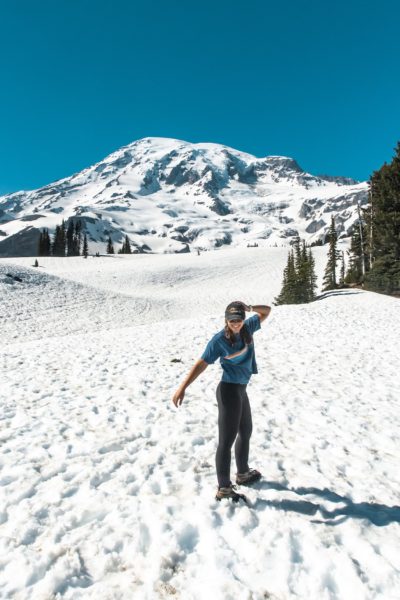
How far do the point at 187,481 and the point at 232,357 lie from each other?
2324 millimetres

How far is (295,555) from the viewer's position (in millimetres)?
3938

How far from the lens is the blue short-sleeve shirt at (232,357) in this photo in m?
4.80

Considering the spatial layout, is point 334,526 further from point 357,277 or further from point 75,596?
point 357,277

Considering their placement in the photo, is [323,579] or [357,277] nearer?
[323,579]

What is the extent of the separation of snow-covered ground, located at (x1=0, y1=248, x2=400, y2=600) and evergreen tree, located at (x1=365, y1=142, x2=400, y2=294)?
60.6 feet

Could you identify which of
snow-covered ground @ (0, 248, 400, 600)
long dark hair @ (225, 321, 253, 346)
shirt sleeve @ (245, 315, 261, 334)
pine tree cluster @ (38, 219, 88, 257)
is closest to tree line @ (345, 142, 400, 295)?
snow-covered ground @ (0, 248, 400, 600)

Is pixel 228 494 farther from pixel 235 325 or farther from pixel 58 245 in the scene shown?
pixel 58 245

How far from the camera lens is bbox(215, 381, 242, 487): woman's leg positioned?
4.73 metres

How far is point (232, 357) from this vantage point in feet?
15.7

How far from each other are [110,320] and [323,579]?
88.7 ft

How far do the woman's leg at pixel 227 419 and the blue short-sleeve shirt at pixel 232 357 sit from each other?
146 mm

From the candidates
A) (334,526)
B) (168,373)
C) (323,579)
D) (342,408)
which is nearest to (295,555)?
(323,579)

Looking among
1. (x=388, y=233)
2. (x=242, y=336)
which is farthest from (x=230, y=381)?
(x=388, y=233)

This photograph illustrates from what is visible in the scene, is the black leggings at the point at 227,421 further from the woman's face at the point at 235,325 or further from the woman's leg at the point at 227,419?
the woman's face at the point at 235,325
